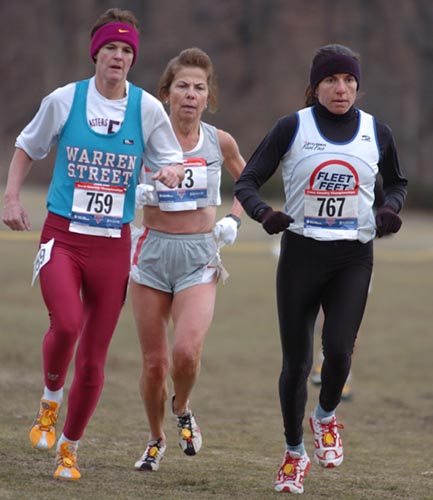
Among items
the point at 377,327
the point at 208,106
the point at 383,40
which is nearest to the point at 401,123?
the point at 383,40

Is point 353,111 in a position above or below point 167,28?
below

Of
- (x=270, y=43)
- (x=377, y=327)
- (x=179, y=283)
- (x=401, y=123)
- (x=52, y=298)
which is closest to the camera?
(x=52, y=298)

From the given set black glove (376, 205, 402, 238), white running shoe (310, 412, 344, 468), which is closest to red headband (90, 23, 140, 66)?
black glove (376, 205, 402, 238)

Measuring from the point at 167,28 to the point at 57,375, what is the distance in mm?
53386

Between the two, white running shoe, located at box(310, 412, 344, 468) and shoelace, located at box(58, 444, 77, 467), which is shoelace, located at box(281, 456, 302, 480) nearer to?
white running shoe, located at box(310, 412, 344, 468)

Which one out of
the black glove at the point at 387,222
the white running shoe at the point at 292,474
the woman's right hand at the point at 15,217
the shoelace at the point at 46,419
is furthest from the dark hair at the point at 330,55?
the shoelace at the point at 46,419

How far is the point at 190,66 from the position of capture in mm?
7406

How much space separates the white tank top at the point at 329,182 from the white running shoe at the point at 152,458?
1585 mm

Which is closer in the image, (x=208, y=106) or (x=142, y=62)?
(x=208, y=106)

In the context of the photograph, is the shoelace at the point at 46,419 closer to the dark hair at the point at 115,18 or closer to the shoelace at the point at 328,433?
the shoelace at the point at 328,433

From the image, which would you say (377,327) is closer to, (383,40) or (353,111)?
(353,111)

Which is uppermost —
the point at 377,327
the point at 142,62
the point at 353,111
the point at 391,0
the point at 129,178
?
the point at 391,0

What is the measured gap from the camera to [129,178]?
647 cm

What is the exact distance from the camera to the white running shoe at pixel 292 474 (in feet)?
21.6
